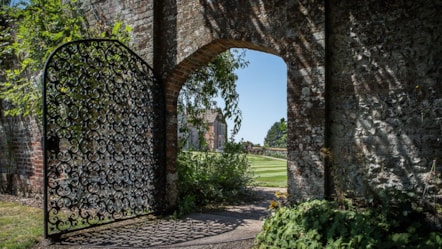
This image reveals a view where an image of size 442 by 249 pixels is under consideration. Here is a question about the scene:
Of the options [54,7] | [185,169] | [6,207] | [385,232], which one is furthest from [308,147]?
[6,207]

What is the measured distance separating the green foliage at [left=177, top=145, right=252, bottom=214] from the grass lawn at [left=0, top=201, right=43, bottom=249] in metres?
2.35

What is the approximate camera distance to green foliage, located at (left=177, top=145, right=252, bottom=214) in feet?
21.1

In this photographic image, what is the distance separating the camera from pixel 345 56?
4.03m

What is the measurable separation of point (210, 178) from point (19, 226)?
12.2 ft

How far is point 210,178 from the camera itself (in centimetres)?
723

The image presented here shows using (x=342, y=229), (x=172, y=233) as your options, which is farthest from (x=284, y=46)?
(x=172, y=233)

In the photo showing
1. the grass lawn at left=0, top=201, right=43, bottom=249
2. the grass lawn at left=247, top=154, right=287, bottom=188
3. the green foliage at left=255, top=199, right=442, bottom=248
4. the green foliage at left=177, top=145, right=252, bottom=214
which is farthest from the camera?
the grass lawn at left=247, top=154, right=287, bottom=188

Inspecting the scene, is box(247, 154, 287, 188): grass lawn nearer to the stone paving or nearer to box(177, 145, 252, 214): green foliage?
box(177, 145, 252, 214): green foliage

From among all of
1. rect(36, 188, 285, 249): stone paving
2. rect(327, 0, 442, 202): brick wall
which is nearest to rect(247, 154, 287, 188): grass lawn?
rect(36, 188, 285, 249): stone paving

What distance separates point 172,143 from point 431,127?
3941 millimetres

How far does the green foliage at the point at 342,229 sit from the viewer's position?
3.01m

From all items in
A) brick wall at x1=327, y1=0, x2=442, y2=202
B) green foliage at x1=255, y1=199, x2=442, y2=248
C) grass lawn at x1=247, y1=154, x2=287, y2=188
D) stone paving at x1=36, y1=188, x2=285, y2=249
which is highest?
brick wall at x1=327, y1=0, x2=442, y2=202

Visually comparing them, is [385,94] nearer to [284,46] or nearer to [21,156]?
[284,46]

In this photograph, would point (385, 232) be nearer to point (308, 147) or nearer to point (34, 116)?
point (308, 147)
